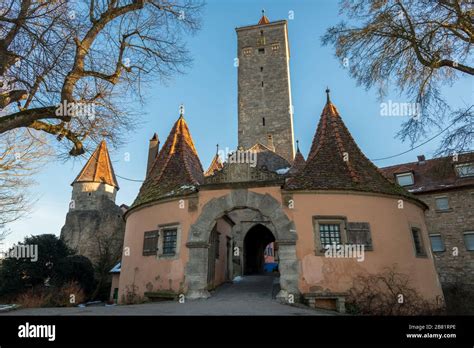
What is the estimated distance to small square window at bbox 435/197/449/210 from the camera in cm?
2297

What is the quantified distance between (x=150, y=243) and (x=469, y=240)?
20967 mm

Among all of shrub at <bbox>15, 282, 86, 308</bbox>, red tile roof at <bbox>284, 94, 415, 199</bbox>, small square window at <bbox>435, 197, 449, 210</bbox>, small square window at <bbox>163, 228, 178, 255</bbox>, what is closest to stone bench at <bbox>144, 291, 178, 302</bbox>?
small square window at <bbox>163, 228, 178, 255</bbox>

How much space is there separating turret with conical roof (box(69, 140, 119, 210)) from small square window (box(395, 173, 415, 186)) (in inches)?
1050

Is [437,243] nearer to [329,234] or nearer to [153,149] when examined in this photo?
[329,234]

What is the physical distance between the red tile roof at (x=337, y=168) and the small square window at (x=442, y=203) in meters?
13.1

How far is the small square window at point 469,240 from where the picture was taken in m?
21.4

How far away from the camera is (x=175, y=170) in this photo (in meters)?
14.5

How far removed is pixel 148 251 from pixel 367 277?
25.6 ft

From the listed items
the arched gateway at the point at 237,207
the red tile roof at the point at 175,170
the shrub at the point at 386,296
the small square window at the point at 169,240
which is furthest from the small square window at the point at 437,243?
the small square window at the point at 169,240

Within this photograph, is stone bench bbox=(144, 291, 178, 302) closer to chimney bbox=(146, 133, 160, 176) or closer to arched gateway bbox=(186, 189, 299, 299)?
arched gateway bbox=(186, 189, 299, 299)

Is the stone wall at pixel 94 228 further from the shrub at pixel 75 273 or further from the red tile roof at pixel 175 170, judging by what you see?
the red tile roof at pixel 175 170

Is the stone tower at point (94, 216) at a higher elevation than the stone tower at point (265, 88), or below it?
below

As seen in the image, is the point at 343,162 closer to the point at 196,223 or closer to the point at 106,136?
the point at 196,223
